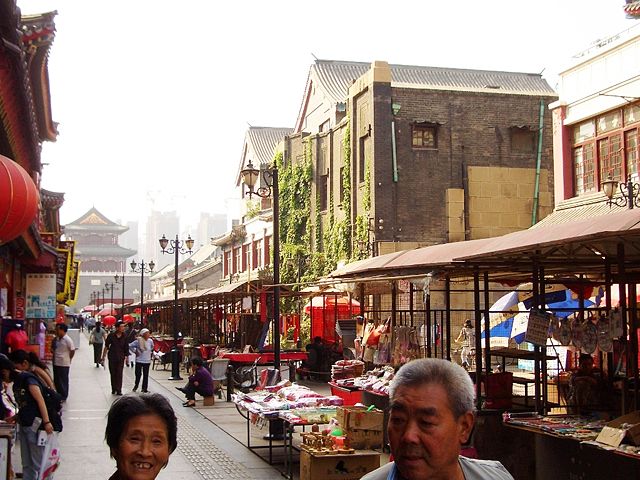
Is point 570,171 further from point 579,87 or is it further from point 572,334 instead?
point 572,334

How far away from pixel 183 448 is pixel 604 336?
697cm

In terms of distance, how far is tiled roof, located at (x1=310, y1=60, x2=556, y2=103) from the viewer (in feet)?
150

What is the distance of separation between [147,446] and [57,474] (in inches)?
347

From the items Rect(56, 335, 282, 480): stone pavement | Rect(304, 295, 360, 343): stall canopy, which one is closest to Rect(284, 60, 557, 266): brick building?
Rect(304, 295, 360, 343): stall canopy

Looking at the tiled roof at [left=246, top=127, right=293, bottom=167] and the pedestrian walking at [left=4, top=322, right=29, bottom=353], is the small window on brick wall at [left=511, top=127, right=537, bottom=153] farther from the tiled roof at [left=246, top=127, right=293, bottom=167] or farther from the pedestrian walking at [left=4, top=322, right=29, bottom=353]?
the tiled roof at [left=246, top=127, right=293, bottom=167]

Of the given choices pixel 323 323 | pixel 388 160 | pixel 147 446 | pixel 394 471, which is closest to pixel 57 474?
pixel 147 446

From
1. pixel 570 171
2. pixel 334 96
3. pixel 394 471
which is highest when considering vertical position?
pixel 334 96

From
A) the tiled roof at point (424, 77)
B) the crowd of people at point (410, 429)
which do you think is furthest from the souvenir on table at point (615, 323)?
the tiled roof at point (424, 77)

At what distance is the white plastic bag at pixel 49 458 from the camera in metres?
9.18

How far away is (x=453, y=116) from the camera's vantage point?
1388 inches

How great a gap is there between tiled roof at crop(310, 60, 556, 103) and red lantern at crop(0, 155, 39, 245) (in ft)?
110

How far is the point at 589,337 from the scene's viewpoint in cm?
1097

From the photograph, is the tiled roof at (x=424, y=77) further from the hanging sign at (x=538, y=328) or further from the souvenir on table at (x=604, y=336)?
the hanging sign at (x=538, y=328)

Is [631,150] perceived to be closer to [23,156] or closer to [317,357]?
[317,357]
